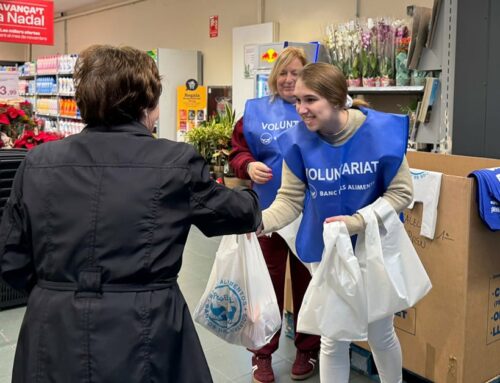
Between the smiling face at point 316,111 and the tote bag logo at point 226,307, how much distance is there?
64 cm

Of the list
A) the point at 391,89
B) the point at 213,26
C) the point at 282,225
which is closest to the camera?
the point at 282,225

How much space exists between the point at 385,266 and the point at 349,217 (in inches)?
8.0

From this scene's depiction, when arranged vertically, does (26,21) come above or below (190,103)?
above

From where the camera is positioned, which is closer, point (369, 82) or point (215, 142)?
point (369, 82)

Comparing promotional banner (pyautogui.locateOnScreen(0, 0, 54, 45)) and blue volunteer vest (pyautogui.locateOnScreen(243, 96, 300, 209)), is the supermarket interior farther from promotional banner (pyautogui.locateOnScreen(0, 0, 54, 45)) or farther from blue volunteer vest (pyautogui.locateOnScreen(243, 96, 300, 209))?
promotional banner (pyautogui.locateOnScreen(0, 0, 54, 45))

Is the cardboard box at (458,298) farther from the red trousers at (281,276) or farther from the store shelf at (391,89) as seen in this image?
the store shelf at (391,89)

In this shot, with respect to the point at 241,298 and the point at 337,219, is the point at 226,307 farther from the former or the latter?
the point at 337,219

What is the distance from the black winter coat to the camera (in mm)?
1168

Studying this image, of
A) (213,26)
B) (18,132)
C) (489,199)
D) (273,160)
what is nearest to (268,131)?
(273,160)

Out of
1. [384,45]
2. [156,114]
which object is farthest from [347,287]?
[384,45]

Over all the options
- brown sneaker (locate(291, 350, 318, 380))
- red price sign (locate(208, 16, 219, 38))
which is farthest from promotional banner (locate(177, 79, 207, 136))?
brown sneaker (locate(291, 350, 318, 380))

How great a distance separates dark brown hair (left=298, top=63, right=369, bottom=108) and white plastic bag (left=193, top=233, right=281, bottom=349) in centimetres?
56

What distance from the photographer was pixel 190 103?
7430 millimetres

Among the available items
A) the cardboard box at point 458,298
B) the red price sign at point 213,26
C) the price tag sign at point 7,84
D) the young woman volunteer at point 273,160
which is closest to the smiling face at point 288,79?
the young woman volunteer at point 273,160
